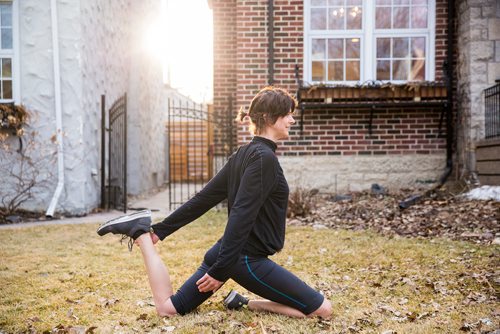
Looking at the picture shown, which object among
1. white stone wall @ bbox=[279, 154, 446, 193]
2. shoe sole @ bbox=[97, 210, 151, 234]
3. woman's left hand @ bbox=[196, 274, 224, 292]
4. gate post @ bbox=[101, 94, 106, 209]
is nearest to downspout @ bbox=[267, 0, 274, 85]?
white stone wall @ bbox=[279, 154, 446, 193]

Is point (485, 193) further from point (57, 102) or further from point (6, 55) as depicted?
point (6, 55)

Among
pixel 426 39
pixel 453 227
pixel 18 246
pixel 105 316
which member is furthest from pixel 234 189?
pixel 426 39

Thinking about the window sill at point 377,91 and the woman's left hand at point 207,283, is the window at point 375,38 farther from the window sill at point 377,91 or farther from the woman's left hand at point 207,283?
the woman's left hand at point 207,283

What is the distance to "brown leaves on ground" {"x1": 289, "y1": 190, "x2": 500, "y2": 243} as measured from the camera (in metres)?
5.59

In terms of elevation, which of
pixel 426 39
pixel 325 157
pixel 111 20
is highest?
pixel 111 20

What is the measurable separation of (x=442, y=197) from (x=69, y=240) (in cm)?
532

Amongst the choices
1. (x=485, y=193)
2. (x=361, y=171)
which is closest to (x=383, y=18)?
(x=361, y=171)

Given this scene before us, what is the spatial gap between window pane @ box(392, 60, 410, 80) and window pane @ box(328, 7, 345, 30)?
1112 mm

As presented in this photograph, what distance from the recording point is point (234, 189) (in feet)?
9.59

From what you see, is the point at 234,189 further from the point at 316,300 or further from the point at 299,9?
the point at 299,9

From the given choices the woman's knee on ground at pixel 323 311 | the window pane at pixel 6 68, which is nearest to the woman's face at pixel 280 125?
the woman's knee on ground at pixel 323 311

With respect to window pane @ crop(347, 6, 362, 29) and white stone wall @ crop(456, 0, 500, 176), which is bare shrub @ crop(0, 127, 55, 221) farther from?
white stone wall @ crop(456, 0, 500, 176)

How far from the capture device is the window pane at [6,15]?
25.1 feet

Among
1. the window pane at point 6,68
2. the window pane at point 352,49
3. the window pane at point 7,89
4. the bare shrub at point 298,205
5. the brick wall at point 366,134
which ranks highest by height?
the window pane at point 352,49
